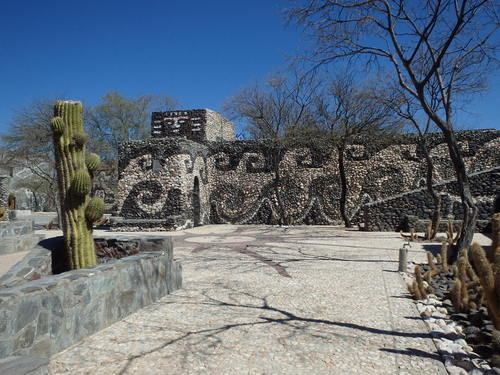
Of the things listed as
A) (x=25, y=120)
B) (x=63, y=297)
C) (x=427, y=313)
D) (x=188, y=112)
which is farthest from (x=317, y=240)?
(x=25, y=120)

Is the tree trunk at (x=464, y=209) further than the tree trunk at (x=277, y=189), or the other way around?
the tree trunk at (x=277, y=189)

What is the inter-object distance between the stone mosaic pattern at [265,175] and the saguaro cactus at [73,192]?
1138 cm

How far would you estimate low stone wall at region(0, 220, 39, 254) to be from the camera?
10.5 m

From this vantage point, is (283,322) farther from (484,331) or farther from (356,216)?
(356,216)

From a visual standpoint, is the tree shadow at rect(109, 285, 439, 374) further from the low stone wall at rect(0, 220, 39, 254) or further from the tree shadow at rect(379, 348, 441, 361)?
the low stone wall at rect(0, 220, 39, 254)

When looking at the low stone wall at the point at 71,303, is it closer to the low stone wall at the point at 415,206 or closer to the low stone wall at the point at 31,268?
the low stone wall at the point at 31,268

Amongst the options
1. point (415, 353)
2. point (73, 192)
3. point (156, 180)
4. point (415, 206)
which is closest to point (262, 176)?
point (156, 180)

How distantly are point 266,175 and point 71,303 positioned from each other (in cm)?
1748

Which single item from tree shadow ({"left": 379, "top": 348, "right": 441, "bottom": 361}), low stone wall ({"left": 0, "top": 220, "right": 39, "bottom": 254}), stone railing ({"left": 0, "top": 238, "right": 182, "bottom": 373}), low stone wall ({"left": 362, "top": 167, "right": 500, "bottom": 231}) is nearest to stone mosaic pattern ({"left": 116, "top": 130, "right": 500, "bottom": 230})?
low stone wall ({"left": 362, "top": 167, "right": 500, "bottom": 231})

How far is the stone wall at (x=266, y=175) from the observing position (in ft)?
63.3

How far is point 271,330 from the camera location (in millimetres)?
4605

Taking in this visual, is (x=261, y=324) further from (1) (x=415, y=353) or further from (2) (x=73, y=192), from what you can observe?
(2) (x=73, y=192)

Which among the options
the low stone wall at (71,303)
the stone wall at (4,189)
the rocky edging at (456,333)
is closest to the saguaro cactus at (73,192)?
the low stone wall at (71,303)

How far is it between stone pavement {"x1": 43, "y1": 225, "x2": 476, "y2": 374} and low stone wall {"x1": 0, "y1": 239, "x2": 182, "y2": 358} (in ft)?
0.53
